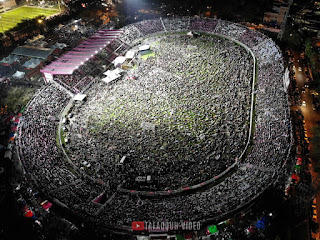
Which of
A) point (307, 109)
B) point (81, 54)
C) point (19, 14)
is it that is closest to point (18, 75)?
point (81, 54)

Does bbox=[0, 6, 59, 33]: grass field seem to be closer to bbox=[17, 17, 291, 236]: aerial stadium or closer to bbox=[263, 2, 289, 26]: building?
bbox=[17, 17, 291, 236]: aerial stadium

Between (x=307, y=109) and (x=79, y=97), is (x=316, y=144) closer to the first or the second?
(x=307, y=109)

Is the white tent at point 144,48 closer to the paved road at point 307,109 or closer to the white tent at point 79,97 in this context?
the white tent at point 79,97

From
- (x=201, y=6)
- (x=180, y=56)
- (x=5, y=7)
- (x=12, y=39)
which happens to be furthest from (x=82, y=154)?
(x=5, y=7)

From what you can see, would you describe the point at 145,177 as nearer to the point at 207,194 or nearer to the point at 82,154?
the point at 207,194

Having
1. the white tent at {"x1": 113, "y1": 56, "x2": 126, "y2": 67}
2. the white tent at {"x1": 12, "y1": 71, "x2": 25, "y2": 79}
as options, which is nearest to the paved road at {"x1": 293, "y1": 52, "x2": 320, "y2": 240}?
the white tent at {"x1": 113, "y1": 56, "x2": 126, "y2": 67}

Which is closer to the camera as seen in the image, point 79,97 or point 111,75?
point 79,97

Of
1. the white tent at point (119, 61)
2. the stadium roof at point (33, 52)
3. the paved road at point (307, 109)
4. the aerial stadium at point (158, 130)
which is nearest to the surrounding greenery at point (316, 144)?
the paved road at point (307, 109)
